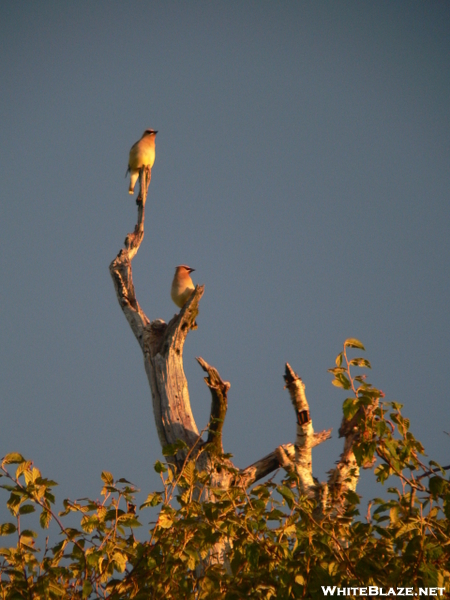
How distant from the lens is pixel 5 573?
9.61 feet

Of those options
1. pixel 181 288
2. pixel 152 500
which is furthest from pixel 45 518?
pixel 181 288

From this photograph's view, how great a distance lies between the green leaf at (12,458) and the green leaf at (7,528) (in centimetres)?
34

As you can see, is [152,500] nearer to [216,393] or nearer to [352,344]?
[352,344]

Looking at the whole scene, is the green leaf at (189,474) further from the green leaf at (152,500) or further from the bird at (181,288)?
the bird at (181,288)

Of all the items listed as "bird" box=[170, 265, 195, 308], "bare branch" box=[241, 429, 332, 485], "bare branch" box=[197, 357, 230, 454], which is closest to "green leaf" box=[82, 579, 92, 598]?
"bare branch" box=[241, 429, 332, 485]

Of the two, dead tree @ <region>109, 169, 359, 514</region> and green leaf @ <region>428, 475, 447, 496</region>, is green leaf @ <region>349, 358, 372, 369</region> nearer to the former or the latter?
green leaf @ <region>428, 475, 447, 496</region>

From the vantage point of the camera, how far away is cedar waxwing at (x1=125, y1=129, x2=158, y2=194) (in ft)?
32.9

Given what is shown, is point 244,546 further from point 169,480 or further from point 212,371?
point 212,371

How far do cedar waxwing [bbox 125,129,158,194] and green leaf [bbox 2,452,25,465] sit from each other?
7.75m

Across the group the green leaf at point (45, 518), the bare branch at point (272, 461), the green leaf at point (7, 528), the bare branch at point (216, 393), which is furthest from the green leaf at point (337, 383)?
the bare branch at point (216, 393)

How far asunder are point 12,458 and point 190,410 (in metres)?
3.90

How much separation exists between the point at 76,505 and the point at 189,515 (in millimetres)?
593

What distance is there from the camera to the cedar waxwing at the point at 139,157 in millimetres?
10016

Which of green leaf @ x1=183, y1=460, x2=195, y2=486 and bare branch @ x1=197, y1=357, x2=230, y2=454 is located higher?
bare branch @ x1=197, y1=357, x2=230, y2=454
